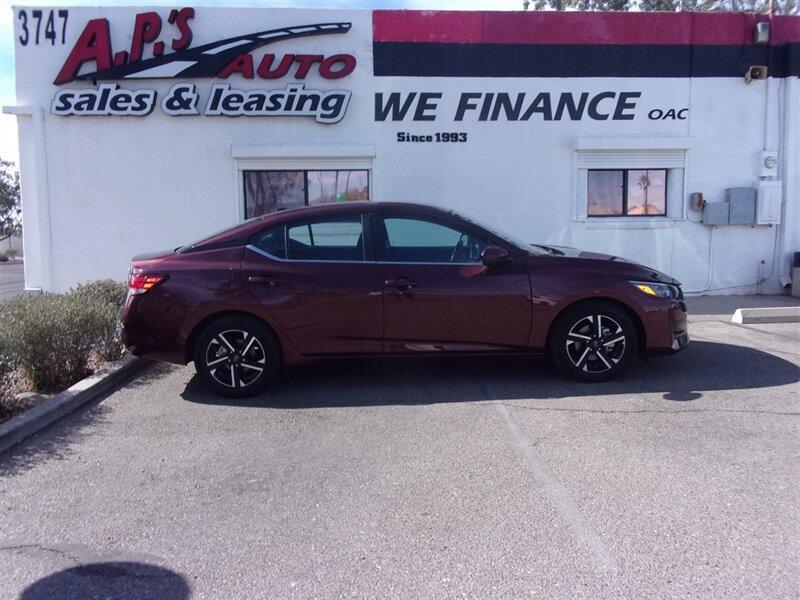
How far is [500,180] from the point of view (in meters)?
11.2

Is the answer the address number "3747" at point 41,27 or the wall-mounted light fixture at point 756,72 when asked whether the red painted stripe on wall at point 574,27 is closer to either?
the wall-mounted light fixture at point 756,72

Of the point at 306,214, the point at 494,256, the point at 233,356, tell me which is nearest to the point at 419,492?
the point at 494,256

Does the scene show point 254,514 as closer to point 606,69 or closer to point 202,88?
point 202,88

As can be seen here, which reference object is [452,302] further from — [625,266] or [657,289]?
[657,289]

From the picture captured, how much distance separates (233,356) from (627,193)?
800 centimetres

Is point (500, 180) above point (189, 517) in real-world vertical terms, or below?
above

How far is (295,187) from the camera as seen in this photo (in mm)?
11164

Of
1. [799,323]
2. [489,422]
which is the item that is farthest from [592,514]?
[799,323]

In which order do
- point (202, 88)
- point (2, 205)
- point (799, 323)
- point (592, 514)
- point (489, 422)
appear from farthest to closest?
1. point (2, 205)
2. point (202, 88)
3. point (799, 323)
4. point (489, 422)
5. point (592, 514)

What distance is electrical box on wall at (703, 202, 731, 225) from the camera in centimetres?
1131

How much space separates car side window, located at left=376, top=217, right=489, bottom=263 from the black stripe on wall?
5.58 metres

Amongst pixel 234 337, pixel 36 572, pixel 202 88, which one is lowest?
pixel 36 572

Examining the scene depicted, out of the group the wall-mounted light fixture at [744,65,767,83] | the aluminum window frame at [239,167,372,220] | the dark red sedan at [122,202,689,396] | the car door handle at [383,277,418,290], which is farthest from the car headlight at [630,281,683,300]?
the wall-mounted light fixture at [744,65,767,83]

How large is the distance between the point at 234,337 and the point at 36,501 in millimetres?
2256
